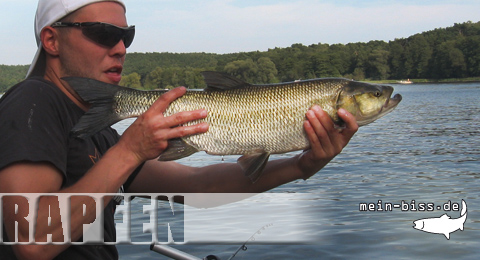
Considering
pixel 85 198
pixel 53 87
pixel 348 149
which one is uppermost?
pixel 53 87

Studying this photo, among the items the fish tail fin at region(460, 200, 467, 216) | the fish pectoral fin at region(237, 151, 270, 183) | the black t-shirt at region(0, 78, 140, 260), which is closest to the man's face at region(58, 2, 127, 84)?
the black t-shirt at region(0, 78, 140, 260)

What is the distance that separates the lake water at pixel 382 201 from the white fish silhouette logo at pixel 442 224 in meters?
0.12

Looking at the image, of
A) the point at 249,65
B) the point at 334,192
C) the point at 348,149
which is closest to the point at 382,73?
the point at 249,65

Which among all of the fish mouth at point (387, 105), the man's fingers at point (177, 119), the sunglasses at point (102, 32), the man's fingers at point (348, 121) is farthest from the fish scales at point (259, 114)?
the sunglasses at point (102, 32)

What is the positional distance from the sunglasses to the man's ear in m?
0.04

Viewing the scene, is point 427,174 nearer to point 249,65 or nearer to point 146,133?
point 146,133

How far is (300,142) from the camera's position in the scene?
3.23m

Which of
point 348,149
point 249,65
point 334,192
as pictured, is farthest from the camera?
point 249,65

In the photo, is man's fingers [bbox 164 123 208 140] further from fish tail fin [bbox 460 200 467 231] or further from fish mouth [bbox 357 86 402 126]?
fish tail fin [bbox 460 200 467 231]

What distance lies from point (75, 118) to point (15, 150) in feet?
1.87

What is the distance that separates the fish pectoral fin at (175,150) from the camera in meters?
2.83

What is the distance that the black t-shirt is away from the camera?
2.29 metres

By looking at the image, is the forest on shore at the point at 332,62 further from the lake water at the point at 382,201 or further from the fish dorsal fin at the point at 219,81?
the fish dorsal fin at the point at 219,81

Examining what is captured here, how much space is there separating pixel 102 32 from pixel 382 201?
379 inches
